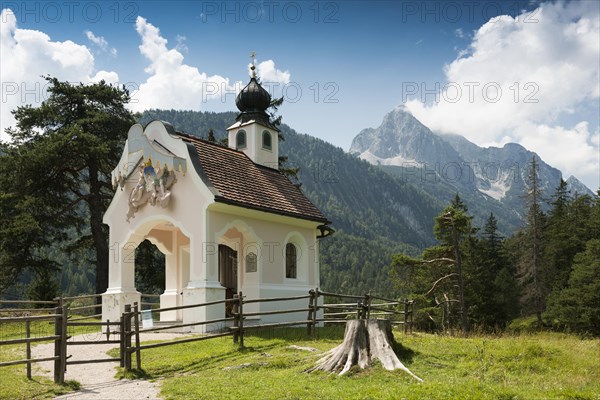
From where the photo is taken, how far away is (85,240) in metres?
30.6

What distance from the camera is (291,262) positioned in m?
22.0

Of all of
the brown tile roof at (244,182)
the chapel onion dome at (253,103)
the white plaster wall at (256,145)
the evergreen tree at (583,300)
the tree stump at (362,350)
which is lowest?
the evergreen tree at (583,300)

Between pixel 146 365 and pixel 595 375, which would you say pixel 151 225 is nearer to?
pixel 146 365

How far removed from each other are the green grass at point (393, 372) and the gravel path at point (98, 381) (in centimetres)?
40

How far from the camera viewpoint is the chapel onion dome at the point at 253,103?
2470 centimetres

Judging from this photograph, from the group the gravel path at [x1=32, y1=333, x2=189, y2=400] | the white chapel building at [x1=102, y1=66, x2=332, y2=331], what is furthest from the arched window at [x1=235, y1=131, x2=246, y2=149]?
the gravel path at [x1=32, y1=333, x2=189, y2=400]

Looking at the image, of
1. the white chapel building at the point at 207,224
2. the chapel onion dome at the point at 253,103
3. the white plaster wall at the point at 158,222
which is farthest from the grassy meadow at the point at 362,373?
the chapel onion dome at the point at 253,103

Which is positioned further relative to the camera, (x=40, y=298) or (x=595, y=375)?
(x=40, y=298)

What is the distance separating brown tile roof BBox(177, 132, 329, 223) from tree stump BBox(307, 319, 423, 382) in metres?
8.06

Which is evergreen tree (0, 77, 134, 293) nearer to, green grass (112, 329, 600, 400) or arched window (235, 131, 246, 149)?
arched window (235, 131, 246, 149)

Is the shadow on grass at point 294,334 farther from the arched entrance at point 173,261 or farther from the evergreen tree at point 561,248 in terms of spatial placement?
the evergreen tree at point 561,248

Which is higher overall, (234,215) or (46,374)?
(234,215)

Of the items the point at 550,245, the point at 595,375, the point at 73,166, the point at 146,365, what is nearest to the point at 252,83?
the point at 73,166

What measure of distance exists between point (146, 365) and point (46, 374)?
2087 millimetres
